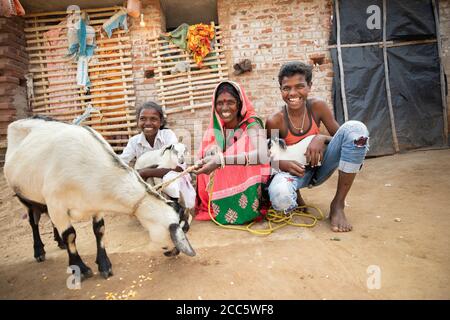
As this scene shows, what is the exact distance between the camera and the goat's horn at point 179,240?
1.88m

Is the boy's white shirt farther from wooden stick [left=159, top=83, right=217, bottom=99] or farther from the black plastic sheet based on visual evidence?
the black plastic sheet

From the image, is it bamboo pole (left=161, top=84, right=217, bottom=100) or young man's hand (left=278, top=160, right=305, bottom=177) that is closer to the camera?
young man's hand (left=278, top=160, right=305, bottom=177)

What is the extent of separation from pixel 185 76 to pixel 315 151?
4.25 metres

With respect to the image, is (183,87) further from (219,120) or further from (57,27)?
(219,120)

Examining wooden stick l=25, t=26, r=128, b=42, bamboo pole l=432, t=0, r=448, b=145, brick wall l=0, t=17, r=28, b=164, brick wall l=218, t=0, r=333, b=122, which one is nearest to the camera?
brick wall l=0, t=17, r=28, b=164

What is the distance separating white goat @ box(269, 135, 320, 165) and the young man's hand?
12 cm

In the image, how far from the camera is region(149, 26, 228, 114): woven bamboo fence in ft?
20.2

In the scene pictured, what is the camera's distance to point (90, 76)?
6.31m

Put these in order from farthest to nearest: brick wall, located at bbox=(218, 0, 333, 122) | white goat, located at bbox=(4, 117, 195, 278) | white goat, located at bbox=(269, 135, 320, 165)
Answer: brick wall, located at bbox=(218, 0, 333, 122), white goat, located at bbox=(269, 135, 320, 165), white goat, located at bbox=(4, 117, 195, 278)

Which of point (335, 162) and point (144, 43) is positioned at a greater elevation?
point (144, 43)

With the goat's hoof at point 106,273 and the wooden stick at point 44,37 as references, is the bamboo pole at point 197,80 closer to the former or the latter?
the wooden stick at point 44,37

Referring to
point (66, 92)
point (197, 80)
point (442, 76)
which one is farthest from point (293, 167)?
point (66, 92)

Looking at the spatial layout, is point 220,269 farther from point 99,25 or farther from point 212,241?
point 99,25

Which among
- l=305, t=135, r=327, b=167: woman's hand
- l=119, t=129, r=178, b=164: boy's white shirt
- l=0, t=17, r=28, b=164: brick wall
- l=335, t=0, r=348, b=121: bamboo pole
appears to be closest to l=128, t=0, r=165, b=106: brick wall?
l=0, t=17, r=28, b=164: brick wall
